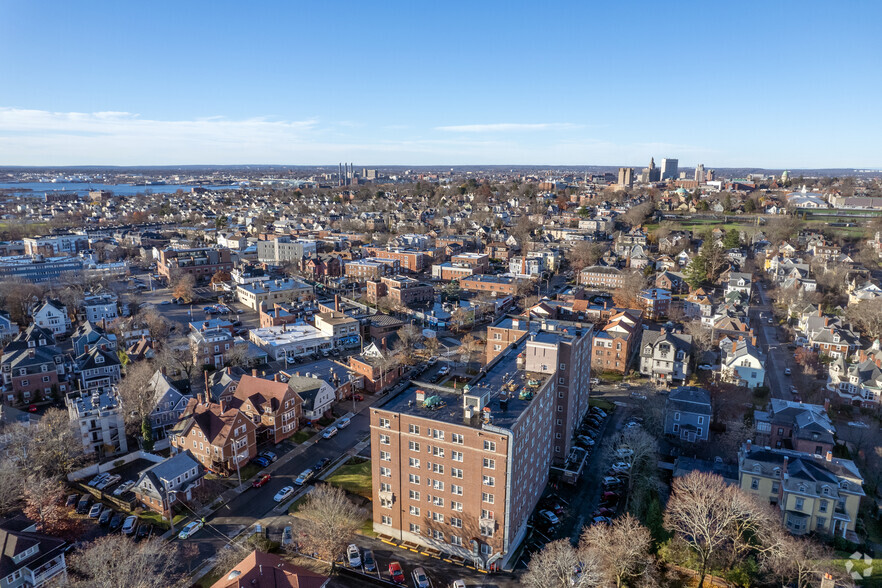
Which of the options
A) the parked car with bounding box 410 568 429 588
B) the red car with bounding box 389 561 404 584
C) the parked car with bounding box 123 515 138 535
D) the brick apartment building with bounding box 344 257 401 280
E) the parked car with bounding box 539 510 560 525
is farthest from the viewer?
the brick apartment building with bounding box 344 257 401 280

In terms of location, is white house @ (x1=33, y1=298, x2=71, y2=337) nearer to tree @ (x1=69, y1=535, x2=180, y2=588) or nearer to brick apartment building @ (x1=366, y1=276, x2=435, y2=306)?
brick apartment building @ (x1=366, y1=276, x2=435, y2=306)

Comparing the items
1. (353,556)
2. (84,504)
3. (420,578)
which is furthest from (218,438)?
(420,578)

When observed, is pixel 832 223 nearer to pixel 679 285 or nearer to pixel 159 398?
pixel 679 285

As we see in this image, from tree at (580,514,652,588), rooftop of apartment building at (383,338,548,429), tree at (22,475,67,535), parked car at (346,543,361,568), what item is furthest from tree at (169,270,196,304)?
tree at (580,514,652,588)

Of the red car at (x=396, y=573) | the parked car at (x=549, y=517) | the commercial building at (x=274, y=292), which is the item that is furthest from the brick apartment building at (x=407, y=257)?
the red car at (x=396, y=573)

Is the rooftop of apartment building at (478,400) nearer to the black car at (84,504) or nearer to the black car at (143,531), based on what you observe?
the black car at (143,531)

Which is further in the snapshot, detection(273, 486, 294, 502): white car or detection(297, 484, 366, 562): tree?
detection(273, 486, 294, 502): white car

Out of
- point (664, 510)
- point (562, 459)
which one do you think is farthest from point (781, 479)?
point (562, 459)
